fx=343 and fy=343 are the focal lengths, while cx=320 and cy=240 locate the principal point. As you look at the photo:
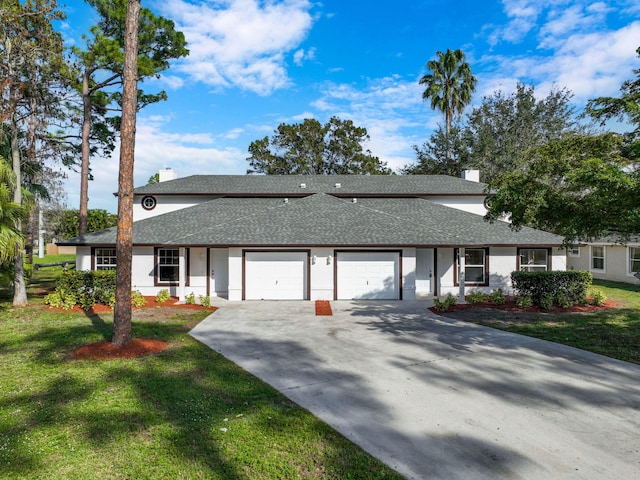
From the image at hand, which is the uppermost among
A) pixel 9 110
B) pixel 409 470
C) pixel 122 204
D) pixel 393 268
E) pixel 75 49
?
pixel 75 49

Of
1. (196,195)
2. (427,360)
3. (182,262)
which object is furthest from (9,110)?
(427,360)

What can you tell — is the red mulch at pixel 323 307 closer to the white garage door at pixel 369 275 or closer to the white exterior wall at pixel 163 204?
the white garage door at pixel 369 275

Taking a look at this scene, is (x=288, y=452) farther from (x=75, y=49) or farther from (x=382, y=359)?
(x=75, y=49)

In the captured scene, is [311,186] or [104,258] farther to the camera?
[311,186]

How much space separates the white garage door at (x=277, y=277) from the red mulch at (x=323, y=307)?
1.03 m

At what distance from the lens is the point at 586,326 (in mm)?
10742

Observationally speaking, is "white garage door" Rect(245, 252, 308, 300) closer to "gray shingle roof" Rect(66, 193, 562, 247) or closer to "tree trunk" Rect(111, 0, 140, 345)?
"gray shingle roof" Rect(66, 193, 562, 247)

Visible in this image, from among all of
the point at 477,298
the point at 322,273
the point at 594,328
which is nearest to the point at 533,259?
the point at 477,298

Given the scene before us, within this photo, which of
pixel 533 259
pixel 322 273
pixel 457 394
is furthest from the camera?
pixel 533 259

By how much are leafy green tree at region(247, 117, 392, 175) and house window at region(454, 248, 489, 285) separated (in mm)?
26293

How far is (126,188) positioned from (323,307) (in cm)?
843

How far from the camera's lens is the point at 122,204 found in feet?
27.6

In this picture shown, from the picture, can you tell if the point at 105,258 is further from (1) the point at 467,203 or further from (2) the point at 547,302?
(1) the point at 467,203

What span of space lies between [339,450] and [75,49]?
74.2 ft
